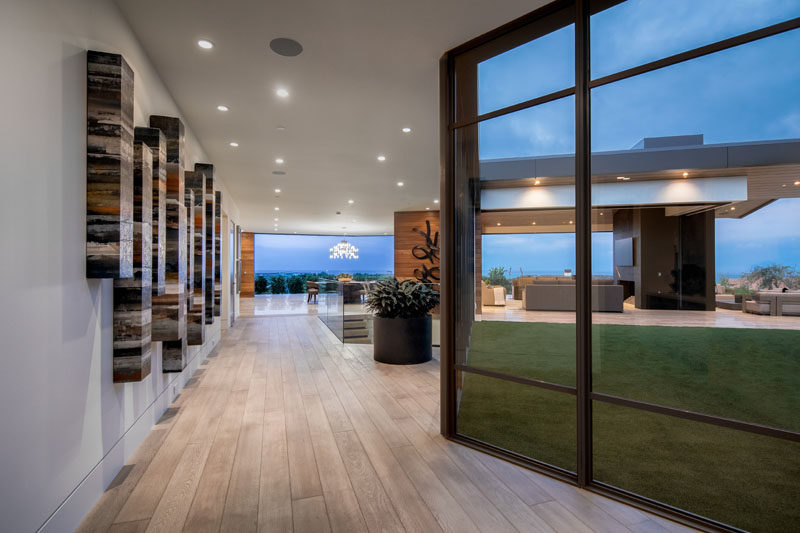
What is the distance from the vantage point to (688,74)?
2146mm

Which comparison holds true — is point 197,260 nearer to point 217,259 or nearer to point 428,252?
point 217,259

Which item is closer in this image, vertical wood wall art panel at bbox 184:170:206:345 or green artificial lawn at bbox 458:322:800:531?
green artificial lawn at bbox 458:322:800:531

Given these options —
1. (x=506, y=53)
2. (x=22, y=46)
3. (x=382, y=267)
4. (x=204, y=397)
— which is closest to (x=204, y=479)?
(x=204, y=397)

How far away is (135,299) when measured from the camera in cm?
263

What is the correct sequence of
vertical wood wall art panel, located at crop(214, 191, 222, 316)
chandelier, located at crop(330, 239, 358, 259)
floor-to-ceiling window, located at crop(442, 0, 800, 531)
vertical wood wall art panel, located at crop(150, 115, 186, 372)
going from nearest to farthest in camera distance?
floor-to-ceiling window, located at crop(442, 0, 800, 531)
vertical wood wall art panel, located at crop(150, 115, 186, 372)
vertical wood wall art panel, located at crop(214, 191, 222, 316)
chandelier, located at crop(330, 239, 358, 259)

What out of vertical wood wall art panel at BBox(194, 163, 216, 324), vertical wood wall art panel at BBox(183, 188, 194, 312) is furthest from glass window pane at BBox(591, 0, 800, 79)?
vertical wood wall art panel at BBox(194, 163, 216, 324)

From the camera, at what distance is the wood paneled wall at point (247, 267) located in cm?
1798

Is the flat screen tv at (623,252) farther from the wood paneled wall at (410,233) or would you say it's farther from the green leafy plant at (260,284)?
the green leafy plant at (260,284)

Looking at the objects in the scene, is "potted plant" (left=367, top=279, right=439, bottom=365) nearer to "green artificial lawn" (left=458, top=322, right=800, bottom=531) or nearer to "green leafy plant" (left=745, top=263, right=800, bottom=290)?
"green artificial lawn" (left=458, top=322, right=800, bottom=531)

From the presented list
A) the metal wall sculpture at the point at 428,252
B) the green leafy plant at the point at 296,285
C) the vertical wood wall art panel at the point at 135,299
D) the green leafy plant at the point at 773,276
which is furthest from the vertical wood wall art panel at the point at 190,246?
the green leafy plant at the point at 296,285

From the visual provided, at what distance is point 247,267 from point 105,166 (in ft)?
54.6

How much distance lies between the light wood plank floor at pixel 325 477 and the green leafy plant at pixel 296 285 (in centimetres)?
1652

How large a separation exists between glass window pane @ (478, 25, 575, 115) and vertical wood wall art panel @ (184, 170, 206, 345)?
3.15 m

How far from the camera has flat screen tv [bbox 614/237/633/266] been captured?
2.40 metres
